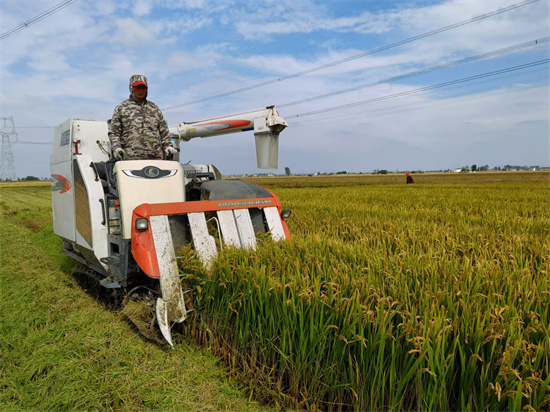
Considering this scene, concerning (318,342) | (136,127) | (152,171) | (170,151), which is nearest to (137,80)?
(136,127)

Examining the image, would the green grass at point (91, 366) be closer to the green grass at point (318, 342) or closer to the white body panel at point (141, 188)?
the green grass at point (318, 342)

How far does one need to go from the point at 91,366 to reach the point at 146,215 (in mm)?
1311

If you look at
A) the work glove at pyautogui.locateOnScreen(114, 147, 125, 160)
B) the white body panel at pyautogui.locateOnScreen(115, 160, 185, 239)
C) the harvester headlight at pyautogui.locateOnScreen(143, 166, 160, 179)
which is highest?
the work glove at pyautogui.locateOnScreen(114, 147, 125, 160)

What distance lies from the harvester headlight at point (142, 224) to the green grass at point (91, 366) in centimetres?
96

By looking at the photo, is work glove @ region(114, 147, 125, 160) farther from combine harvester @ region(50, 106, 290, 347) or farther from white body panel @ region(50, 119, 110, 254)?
white body panel @ region(50, 119, 110, 254)

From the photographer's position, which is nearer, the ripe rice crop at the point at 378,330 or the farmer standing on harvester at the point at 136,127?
the ripe rice crop at the point at 378,330

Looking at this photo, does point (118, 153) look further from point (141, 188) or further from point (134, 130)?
point (141, 188)

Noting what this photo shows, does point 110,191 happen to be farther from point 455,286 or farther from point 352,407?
point 455,286

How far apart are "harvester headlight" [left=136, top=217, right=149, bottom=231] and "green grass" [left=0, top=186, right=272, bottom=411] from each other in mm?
960

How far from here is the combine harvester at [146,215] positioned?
130 inches

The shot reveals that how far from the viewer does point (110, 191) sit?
4160 millimetres

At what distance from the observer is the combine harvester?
3.31 metres

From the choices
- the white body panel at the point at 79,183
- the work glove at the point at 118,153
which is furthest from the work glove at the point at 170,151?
the white body panel at the point at 79,183

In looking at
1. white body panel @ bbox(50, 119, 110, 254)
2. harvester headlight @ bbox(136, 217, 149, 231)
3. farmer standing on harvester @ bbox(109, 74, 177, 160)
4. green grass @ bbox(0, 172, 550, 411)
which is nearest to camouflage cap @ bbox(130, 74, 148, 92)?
farmer standing on harvester @ bbox(109, 74, 177, 160)
